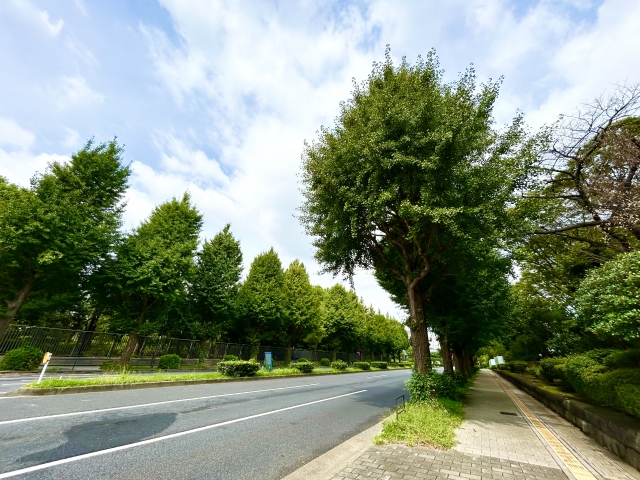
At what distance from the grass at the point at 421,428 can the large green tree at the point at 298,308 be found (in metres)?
24.5

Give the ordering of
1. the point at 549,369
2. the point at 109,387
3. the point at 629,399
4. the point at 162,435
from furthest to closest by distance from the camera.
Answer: the point at 549,369 → the point at 109,387 → the point at 629,399 → the point at 162,435

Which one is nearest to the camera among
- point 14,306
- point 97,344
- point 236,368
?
point 14,306

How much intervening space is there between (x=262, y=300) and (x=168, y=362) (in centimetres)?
1032

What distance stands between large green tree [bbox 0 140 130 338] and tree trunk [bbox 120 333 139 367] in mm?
4996

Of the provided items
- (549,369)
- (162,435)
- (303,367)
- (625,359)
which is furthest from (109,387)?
(549,369)

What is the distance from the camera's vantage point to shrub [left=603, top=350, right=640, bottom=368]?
29.4 feet

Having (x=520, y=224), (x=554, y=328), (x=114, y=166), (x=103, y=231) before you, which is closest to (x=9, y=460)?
(x=520, y=224)

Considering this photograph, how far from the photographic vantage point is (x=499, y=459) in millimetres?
4957

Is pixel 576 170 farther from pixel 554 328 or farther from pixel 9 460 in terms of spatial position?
pixel 9 460

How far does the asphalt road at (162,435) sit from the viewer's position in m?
4.08

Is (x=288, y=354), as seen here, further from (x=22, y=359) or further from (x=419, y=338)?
(x=419, y=338)

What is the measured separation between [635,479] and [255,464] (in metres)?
6.12

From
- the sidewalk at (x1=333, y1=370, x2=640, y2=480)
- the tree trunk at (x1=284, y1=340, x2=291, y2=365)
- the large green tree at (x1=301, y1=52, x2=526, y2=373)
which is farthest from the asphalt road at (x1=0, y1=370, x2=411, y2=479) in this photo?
the tree trunk at (x1=284, y1=340, x2=291, y2=365)

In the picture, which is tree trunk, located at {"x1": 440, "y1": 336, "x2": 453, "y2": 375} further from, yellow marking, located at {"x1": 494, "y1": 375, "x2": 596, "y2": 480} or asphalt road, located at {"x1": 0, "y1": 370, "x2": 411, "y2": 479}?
asphalt road, located at {"x1": 0, "y1": 370, "x2": 411, "y2": 479}
